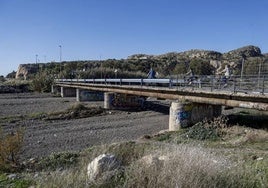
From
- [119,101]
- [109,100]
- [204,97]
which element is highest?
[204,97]

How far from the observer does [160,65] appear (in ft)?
397

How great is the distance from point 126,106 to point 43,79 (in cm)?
4622

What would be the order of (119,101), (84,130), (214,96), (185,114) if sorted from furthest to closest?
(119,101) → (84,130) → (185,114) → (214,96)

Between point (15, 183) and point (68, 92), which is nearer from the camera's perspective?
point (15, 183)

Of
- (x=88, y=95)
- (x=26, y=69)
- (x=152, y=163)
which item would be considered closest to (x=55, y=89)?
(x=88, y=95)

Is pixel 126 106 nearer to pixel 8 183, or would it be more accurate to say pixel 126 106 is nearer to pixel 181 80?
pixel 181 80

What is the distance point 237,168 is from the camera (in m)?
6.37

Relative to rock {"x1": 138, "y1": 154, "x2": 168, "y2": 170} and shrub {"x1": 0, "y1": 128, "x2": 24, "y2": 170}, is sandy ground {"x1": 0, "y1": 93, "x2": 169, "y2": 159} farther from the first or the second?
rock {"x1": 138, "y1": 154, "x2": 168, "y2": 170}

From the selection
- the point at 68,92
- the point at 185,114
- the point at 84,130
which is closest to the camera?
the point at 185,114

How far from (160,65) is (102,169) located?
116 meters

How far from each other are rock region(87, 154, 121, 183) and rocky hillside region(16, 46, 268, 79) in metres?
15.6

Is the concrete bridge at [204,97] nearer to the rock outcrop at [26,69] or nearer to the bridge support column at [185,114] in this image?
the bridge support column at [185,114]

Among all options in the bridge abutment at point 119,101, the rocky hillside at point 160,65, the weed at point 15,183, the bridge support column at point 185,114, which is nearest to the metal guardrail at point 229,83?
the bridge support column at point 185,114

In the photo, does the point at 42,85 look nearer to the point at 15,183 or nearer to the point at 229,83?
the point at 229,83
